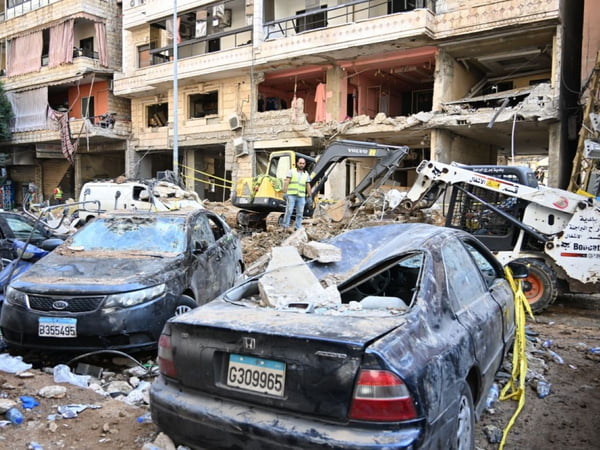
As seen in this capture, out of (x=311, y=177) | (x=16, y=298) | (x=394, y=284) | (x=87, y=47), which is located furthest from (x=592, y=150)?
(x=87, y=47)

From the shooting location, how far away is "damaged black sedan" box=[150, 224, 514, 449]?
2348mm

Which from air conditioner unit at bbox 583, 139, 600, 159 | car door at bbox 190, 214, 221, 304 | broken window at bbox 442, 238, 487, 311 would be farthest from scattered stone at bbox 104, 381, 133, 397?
air conditioner unit at bbox 583, 139, 600, 159

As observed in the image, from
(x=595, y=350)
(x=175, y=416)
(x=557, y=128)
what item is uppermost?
(x=557, y=128)

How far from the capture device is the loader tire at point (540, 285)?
7.74 metres

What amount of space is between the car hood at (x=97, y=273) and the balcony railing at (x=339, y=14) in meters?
15.4

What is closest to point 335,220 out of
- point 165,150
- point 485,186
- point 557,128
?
point 485,186

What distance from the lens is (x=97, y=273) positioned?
200 inches

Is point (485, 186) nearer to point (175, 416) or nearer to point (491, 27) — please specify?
point (175, 416)

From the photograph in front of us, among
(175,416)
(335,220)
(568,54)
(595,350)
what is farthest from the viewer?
(568,54)

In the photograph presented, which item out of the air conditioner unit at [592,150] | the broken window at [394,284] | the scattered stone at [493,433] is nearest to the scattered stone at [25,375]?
the broken window at [394,284]

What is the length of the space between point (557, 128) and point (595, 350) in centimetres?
1244

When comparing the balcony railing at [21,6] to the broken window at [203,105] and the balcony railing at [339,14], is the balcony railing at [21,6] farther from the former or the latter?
the balcony railing at [339,14]

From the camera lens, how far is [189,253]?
578 centimetres

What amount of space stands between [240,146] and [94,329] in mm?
18772
